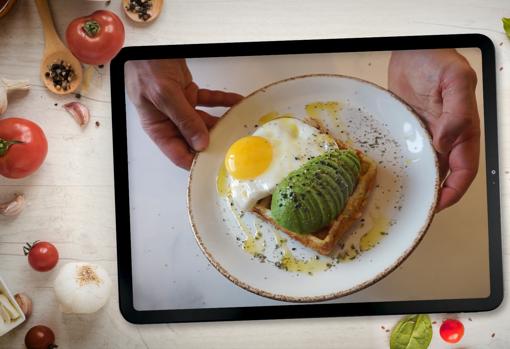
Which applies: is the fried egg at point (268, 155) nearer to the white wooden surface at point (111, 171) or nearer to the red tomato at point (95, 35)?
the white wooden surface at point (111, 171)

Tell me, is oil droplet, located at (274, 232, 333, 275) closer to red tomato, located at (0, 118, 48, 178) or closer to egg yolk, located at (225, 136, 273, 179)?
egg yolk, located at (225, 136, 273, 179)

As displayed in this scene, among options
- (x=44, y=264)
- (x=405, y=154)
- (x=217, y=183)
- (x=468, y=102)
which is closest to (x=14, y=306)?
(x=44, y=264)

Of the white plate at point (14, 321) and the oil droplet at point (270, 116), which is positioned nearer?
the white plate at point (14, 321)

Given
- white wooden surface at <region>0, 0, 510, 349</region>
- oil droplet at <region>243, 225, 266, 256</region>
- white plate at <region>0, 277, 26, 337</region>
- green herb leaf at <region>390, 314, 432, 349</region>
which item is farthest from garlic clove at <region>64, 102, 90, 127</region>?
green herb leaf at <region>390, 314, 432, 349</region>

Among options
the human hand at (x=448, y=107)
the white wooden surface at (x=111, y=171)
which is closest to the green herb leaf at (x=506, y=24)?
the white wooden surface at (x=111, y=171)

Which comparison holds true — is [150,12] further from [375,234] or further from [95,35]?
[375,234]

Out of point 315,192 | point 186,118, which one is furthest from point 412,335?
point 186,118

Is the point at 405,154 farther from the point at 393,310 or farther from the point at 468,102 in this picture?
the point at 393,310

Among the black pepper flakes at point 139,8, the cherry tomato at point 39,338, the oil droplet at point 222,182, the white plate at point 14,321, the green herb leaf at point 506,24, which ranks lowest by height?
the cherry tomato at point 39,338
